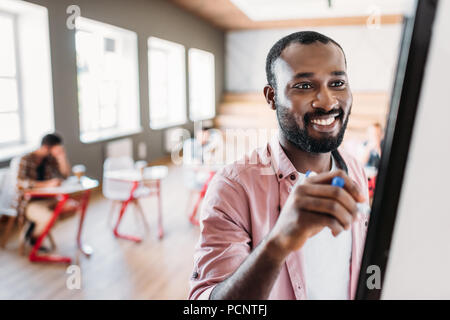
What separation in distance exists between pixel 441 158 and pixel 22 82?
3.33m

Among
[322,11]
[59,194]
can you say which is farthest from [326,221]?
[59,194]

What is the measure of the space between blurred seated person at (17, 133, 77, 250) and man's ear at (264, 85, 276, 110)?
234 centimetres

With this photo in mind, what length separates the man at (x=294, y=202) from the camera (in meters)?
0.33

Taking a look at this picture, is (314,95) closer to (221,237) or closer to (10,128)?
(221,237)

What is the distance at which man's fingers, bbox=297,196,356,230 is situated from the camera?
31 cm

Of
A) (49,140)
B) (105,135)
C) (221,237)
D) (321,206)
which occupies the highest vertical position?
(321,206)

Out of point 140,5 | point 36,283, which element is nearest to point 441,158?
point 36,283

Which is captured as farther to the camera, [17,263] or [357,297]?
[17,263]

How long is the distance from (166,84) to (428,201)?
17.6 feet

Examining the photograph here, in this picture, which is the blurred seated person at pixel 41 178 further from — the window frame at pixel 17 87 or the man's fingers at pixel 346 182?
the man's fingers at pixel 346 182

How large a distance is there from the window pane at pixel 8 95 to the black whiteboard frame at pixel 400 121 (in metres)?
2.95

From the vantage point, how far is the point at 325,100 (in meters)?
0.35
